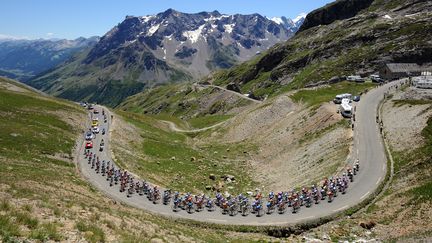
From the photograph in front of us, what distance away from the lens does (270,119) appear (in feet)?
352

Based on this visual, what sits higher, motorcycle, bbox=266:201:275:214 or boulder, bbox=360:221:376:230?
boulder, bbox=360:221:376:230

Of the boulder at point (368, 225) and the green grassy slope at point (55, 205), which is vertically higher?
the green grassy slope at point (55, 205)

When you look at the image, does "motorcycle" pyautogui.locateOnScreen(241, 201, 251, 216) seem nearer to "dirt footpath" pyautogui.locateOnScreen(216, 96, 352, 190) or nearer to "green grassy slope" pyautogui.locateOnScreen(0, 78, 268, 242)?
"green grassy slope" pyautogui.locateOnScreen(0, 78, 268, 242)

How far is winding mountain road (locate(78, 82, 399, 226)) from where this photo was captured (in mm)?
43000

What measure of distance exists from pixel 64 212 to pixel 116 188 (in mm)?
25211

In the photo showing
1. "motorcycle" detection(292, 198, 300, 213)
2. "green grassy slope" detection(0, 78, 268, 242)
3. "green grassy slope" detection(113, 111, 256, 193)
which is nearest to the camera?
"green grassy slope" detection(0, 78, 268, 242)

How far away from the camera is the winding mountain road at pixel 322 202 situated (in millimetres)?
43000

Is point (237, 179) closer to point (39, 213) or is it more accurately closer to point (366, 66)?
point (39, 213)

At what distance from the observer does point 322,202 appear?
152 feet

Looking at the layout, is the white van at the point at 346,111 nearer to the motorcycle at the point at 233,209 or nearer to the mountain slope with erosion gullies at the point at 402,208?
the mountain slope with erosion gullies at the point at 402,208

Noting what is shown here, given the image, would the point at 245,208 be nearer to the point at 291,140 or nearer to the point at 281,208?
the point at 281,208

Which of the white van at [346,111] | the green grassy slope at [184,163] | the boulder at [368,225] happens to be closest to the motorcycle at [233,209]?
the boulder at [368,225]

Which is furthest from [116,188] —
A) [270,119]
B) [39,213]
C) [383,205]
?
[270,119]

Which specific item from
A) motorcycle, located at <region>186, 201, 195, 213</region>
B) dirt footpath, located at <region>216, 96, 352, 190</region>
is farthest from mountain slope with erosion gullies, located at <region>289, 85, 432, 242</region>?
motorcycle, located at <region>186, 201, 195, 213</region>
